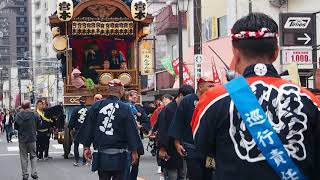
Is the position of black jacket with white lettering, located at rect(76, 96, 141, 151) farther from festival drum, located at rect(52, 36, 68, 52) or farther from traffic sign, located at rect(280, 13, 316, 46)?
festival drum, located at rect(52, 36, 68, 52)

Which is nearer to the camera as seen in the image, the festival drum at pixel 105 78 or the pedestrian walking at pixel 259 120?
the pedestrian walking at pixel 259 120

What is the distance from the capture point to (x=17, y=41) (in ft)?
407

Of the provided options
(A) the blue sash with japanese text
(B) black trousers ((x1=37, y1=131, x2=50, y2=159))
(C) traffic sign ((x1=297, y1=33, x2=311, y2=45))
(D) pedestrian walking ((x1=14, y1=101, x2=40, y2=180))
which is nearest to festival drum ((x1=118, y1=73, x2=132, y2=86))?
(B) black trousers ((x1=37, y1=131, x2=50, y2=159))

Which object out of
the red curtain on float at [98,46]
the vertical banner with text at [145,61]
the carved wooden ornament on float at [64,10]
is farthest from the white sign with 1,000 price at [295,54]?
the vertical banner with text at [145,61]

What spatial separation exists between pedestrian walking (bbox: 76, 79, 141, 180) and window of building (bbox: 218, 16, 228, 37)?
25.0 metres

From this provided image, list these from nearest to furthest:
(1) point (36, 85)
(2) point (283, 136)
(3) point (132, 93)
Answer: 1. (2) point (283, 136)
2. (3) point (132, 93)
3. (1) point (36, 85)

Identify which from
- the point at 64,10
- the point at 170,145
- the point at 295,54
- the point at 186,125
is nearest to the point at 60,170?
the point at 64,10

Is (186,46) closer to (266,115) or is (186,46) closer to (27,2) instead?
(266,115)

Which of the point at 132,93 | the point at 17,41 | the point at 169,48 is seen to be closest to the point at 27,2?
the point at 17,41

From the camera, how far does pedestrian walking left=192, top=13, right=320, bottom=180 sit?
11.3 feet

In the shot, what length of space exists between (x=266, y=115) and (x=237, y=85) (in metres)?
0.21

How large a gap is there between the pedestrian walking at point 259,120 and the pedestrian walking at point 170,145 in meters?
6.36

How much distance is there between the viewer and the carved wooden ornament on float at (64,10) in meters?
18.2

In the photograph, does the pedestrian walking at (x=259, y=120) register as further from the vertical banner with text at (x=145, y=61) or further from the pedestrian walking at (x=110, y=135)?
the vertical banner with text at (x=145, y=61)
